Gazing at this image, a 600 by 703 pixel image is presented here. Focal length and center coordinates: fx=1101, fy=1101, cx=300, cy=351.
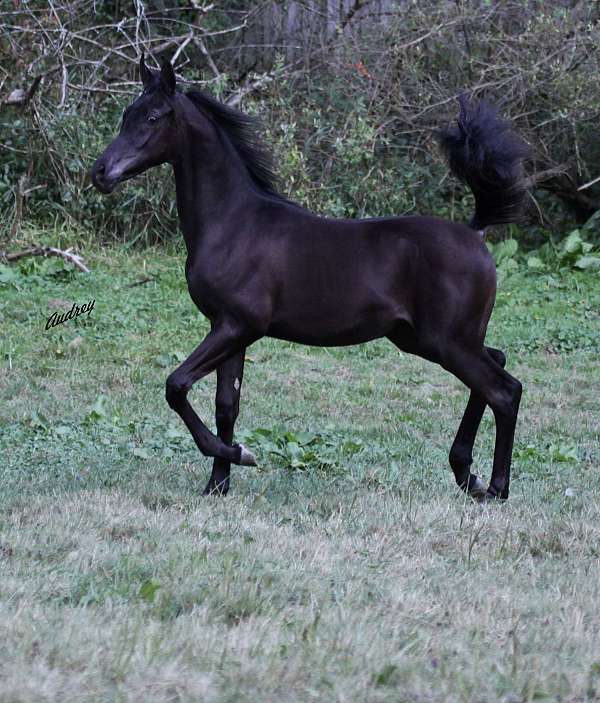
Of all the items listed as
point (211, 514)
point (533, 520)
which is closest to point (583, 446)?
point (533, 520)

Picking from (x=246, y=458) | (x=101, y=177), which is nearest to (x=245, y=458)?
(x=246, y=458)

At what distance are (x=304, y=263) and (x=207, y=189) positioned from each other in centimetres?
67

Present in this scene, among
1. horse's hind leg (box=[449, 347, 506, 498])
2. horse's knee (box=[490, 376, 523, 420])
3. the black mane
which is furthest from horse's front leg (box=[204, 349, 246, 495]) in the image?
horse's knee (box=[490, 376, 523, 420])

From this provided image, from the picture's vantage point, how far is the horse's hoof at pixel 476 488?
5.95 metres

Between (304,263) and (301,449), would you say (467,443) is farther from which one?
(304,263)

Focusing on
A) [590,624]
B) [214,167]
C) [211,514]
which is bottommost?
[211,514]

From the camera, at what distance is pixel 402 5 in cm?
1362

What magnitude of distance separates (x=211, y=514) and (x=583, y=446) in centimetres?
331

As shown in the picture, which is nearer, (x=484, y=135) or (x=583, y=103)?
(x=484, y=135)

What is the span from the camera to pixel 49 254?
12.0 meters

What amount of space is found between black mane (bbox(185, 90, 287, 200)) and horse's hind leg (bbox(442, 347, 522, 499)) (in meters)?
1.32

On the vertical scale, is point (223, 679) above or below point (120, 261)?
above

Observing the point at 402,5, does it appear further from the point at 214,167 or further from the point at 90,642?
the point at 90,642

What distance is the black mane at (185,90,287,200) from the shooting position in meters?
5.92
